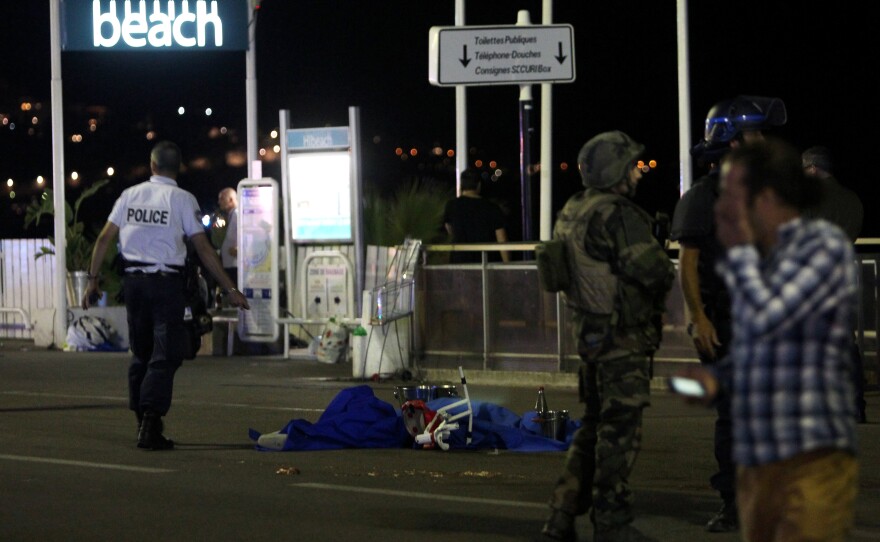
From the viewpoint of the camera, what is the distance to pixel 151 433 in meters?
10.6


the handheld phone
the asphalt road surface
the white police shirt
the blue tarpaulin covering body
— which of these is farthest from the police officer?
the handheld phone

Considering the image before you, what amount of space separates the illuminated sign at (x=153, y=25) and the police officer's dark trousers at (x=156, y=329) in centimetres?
1014

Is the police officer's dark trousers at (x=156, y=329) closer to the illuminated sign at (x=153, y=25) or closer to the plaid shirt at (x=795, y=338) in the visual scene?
the plaid shirt at (x=795, y=338)

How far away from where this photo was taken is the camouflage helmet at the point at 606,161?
723 centimetres

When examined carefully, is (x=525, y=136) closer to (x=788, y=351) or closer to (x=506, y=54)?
(x=506, y=54)

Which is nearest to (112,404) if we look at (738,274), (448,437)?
(448,437)

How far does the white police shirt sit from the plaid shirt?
22.0ft

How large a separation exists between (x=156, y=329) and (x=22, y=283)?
13415mm

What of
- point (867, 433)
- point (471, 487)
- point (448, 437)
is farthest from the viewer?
point (867, 433)

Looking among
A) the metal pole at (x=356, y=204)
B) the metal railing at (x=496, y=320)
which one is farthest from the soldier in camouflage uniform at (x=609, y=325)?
the metal pole at (x=356, y=204)

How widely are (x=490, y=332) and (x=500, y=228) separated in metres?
1.38

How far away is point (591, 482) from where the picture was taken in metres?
7.24

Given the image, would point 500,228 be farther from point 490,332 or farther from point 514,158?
point 514,158

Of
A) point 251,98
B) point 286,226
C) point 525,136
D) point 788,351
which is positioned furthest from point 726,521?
point 251,98
